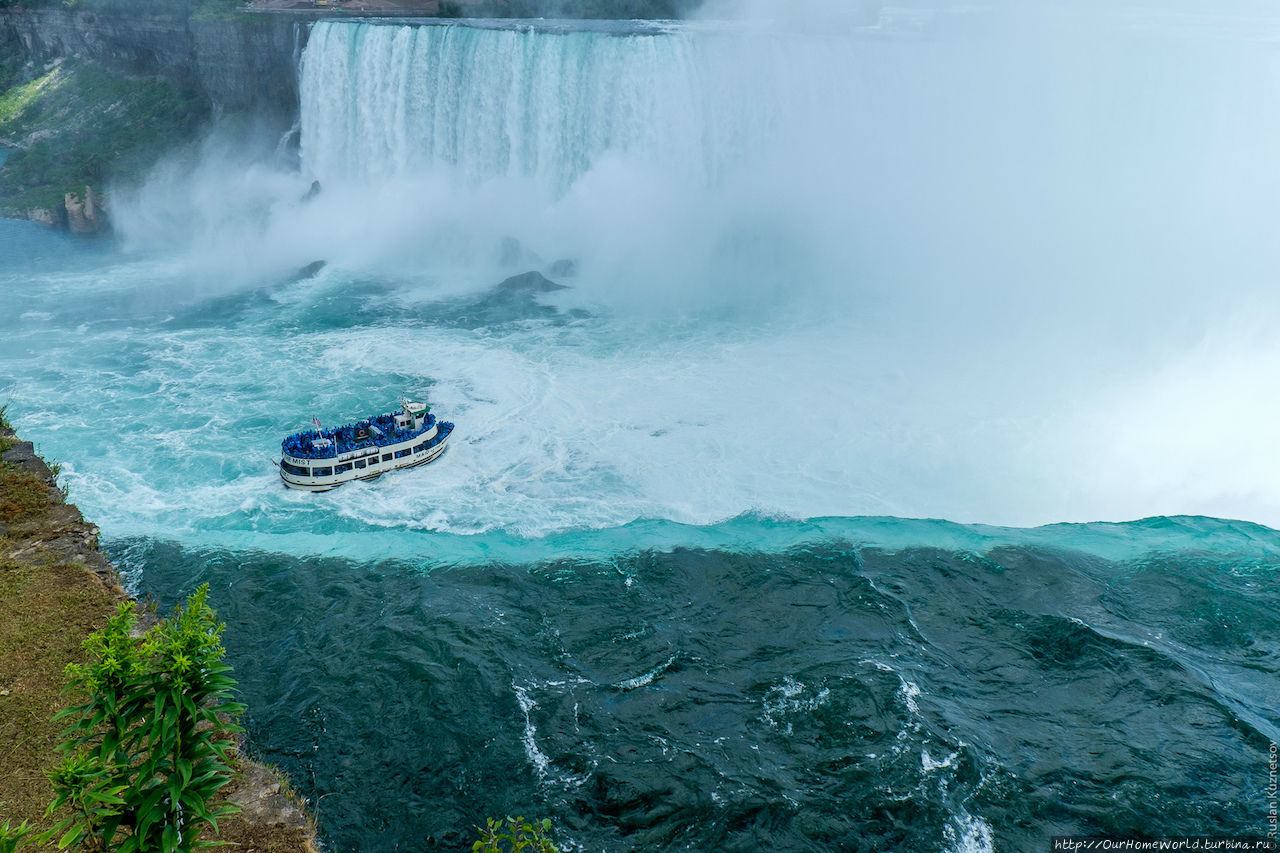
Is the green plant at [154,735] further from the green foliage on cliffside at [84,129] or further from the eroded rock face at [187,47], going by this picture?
the green foliage on cliffside at [84,129]

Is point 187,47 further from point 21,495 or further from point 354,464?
point 21,495

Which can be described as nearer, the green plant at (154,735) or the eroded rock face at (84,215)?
the green plant at (154,735)

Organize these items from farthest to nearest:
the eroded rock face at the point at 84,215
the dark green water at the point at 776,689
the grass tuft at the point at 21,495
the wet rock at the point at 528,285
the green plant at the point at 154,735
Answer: the eroded rock face at the point at 84,215 < the wet rock at the point at 528,285 < the grass tuft at the point at 21,495 < the dark green water at the point at 776,689 < the green plant at the point at 154,735

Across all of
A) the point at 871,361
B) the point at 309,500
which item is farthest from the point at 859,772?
the point at 871,361

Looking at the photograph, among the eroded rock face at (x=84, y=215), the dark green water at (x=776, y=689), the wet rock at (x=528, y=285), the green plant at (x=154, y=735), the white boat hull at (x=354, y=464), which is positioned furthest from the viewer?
the eroded rock face at (x=84, y=215)

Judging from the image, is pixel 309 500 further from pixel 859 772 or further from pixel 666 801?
pixel 859 772

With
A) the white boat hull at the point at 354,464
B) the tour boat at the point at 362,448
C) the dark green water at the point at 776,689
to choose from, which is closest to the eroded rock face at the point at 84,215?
the tour boat at the point at 362,448

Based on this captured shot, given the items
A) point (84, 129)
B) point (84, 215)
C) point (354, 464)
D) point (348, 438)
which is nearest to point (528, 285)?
point (348, 438)
